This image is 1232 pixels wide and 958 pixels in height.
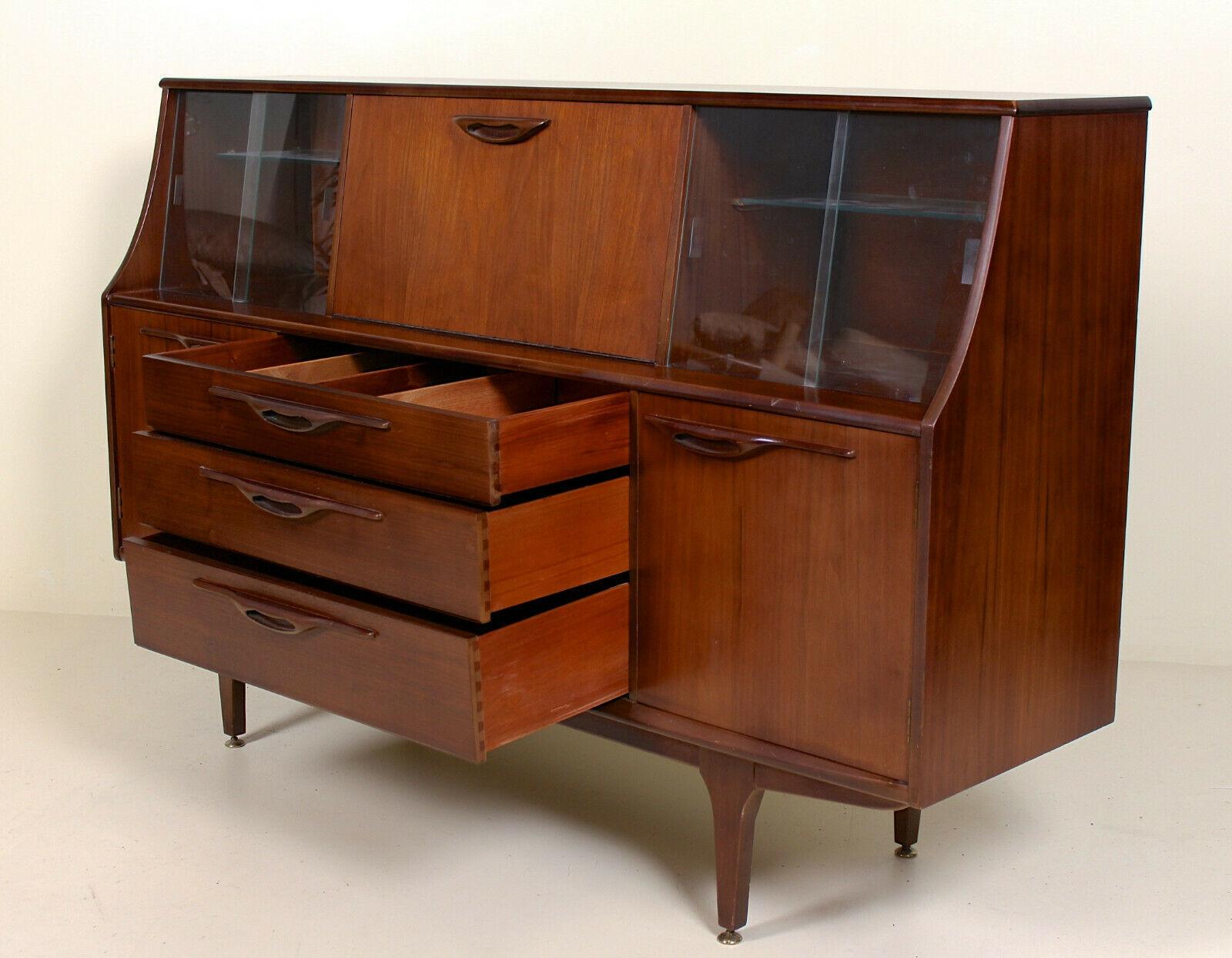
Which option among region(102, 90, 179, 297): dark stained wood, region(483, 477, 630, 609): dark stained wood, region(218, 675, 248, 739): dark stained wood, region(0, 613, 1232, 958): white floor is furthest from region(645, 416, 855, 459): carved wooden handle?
region(102, 90, 179, 297): dark stained wood

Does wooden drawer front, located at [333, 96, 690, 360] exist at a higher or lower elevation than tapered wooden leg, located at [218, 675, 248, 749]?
higher

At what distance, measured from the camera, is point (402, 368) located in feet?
8.49

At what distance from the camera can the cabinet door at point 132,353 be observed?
2.98 meters

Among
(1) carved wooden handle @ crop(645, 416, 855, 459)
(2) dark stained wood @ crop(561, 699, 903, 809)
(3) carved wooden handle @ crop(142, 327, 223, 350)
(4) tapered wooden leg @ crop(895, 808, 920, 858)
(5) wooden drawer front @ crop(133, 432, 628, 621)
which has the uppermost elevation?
(3) carved wooden handle @ crop(142, 327, 223, 350)

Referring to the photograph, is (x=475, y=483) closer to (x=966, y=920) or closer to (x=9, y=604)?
(x=966, y=920)

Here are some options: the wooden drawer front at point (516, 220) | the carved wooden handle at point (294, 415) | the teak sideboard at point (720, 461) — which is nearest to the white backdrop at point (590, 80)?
the wooden drawer front at point (516, 220)

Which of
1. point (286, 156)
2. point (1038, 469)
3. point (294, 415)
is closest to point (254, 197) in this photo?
point (286, 156)

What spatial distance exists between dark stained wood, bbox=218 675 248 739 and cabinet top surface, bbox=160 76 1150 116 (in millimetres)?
1132

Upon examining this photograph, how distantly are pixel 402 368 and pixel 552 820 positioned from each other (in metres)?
0.83

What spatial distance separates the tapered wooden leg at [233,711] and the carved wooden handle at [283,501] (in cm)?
71

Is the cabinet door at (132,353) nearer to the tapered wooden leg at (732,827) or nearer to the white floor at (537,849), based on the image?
the white floor at (537,849)

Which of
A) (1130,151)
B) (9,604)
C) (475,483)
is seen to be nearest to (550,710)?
(475,483)

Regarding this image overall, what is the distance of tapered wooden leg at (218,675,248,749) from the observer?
306 centimetres

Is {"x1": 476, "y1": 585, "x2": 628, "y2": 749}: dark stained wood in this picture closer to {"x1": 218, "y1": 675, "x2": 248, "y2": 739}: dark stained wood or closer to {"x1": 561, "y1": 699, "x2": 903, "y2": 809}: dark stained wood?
{"x1": 561, "y1": 699, "x2": 903, "y2": 809}: dark stained wood
